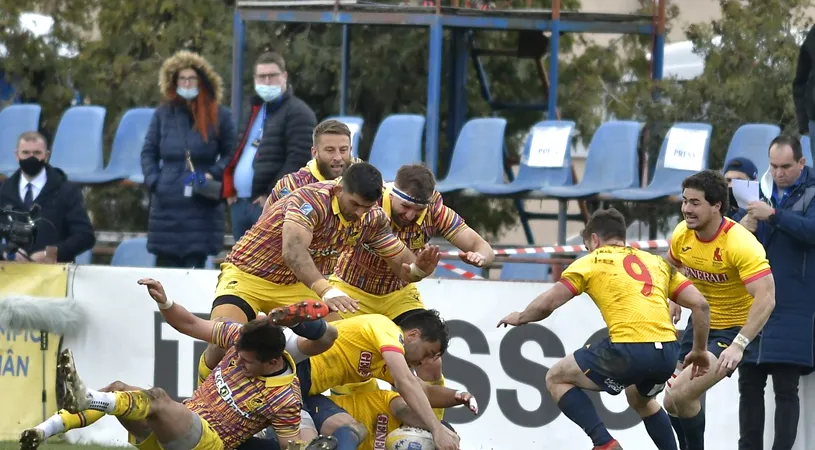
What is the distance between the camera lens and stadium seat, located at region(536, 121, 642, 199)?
13.2m

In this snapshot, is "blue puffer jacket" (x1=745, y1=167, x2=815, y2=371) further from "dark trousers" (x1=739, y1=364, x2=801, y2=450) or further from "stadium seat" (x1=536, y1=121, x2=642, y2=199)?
"stadium seat" (x1=536, y1=121, x2=642, y2=199)

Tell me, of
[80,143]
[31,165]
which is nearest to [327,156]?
[31,165]

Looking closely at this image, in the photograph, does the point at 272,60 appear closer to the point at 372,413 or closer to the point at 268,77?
the point at 268,77

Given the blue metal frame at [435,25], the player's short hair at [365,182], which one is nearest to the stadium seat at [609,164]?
the blue metal frame at [435,25]

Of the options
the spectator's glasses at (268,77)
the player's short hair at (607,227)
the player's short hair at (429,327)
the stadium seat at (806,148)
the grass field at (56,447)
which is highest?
the spectator's glasses at (268,77)

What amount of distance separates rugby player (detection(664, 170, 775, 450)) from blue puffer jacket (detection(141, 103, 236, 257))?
3771mm

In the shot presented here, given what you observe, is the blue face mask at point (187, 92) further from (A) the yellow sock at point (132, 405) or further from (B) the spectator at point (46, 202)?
(A) the yellow sock at point (132, 405)

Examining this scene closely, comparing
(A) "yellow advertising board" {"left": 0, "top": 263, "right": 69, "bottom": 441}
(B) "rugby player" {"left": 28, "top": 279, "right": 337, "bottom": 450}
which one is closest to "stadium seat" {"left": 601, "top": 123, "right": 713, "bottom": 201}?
(A) "yellow advertising board" {"left": 0, "top": 263, "right": 69, "bottom": 441}

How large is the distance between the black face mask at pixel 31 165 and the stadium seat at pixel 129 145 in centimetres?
245

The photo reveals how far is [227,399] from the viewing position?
320 inches

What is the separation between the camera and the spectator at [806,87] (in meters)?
11.8

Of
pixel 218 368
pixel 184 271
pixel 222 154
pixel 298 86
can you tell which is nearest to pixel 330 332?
pixel 218 368

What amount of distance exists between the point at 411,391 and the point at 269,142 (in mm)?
3755

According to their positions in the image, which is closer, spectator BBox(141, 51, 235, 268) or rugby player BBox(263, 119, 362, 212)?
rugby player BBox(263, 119, 362, 212)
